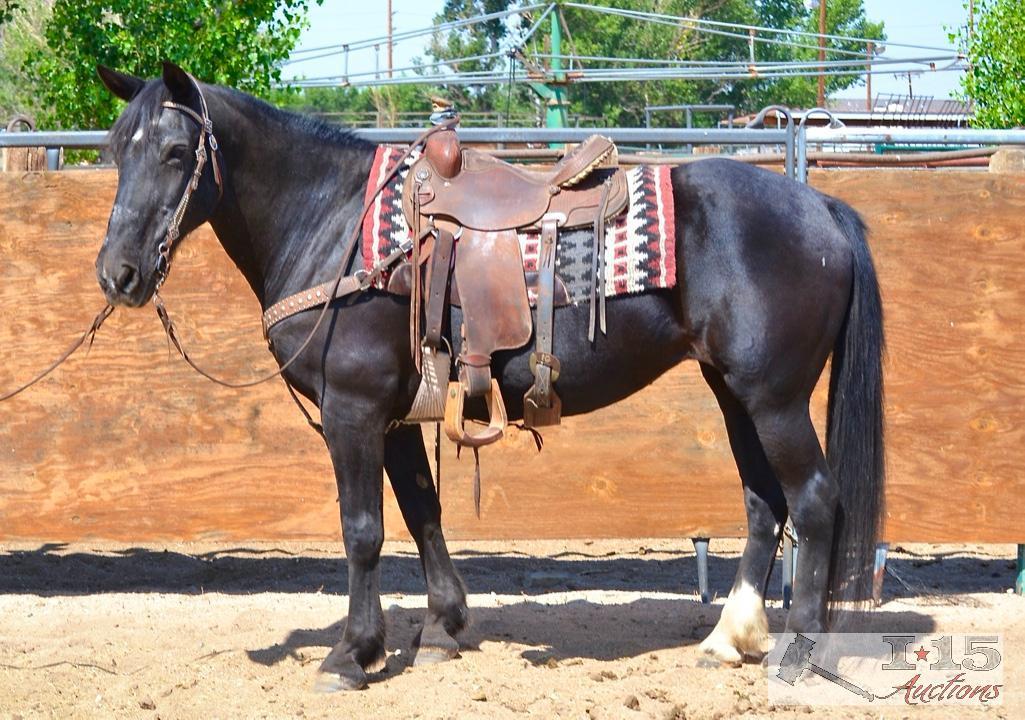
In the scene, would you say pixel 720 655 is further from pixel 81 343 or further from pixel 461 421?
pixel 81 343

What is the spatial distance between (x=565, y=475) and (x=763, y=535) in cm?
114

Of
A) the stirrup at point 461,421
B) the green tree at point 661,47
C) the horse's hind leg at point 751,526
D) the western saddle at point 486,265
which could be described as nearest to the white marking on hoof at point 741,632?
the horse's hind leg at point 751,526

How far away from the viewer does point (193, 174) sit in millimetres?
3746

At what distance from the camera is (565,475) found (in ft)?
17.0

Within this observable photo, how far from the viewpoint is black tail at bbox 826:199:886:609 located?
158 inches

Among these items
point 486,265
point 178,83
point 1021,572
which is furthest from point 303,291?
point 1021,572

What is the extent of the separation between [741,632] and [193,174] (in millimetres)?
2544

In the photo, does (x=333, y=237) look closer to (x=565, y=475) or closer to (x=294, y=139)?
(x=294, y=139)

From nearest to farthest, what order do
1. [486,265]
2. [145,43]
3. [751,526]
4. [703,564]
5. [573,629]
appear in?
[486,265], [751,526], [573,629], [703,564], [145,43]

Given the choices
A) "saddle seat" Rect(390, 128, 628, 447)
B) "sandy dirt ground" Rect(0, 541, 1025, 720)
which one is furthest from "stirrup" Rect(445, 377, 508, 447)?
"sandy dirt ground" Rect(0, 541, 1025, 720)

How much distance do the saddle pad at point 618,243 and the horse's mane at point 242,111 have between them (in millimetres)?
351

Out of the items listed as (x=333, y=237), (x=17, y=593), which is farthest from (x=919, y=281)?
(x=17, y=593)

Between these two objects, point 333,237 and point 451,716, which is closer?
point 451,716

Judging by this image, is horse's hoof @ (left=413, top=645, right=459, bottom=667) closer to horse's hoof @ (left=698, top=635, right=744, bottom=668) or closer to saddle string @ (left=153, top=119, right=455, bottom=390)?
horse's hoof @ (left=698, top=635, right=744, bottom=668)
